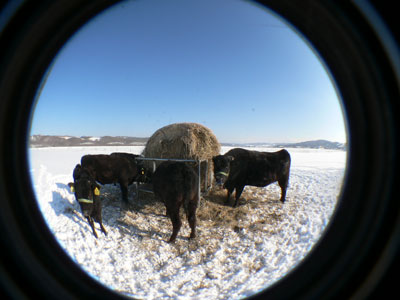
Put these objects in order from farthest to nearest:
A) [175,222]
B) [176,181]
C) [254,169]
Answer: [254,169]
[176,181]
[175,222]

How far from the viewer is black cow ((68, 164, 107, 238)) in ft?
11.5

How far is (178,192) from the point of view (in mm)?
3598

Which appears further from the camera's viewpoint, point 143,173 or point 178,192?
point 143,173

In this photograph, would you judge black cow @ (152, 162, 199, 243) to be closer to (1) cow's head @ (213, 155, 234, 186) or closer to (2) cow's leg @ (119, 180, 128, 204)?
(1) cow's head @ (213, 155, 234, 186)

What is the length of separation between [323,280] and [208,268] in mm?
2186

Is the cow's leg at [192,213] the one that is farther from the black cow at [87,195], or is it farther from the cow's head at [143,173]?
the cow's head at [143,173]

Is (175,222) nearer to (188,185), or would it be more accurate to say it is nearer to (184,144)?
(188,185)

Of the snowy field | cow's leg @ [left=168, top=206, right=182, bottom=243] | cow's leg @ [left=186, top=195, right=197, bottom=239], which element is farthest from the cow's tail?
the snowy field

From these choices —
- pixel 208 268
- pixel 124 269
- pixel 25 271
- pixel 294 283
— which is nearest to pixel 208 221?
pixel 208 268

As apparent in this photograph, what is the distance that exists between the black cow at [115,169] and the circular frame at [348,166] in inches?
149

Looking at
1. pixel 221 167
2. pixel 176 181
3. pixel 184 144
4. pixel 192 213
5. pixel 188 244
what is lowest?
pixel 188 244

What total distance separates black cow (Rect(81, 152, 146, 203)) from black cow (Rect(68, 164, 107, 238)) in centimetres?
83

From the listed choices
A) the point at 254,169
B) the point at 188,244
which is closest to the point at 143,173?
the point at 188,244

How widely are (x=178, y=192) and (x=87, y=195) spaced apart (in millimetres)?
1894
